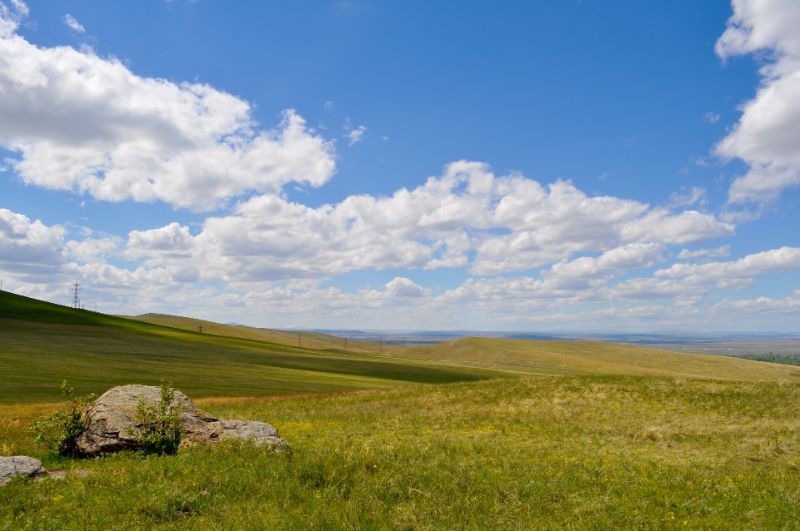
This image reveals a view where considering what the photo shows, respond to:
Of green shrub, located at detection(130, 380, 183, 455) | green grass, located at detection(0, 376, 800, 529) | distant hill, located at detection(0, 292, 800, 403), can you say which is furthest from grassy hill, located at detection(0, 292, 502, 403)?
green shrub, located at detection(130, 380, 183, 455)

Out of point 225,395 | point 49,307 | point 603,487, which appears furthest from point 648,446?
point 49,307

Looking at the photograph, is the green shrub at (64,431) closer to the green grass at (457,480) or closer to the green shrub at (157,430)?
the green grass at (457,480)

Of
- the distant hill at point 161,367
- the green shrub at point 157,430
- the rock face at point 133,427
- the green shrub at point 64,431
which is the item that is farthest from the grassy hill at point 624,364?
the green shrub at point 64,431

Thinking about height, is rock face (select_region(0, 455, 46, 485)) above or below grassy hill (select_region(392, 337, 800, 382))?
above

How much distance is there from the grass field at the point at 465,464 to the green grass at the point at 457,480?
0.22 feet

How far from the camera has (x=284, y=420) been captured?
3209 centimetres

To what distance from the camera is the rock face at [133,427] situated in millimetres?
18656

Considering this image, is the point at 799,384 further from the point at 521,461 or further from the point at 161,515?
the point at 161,515

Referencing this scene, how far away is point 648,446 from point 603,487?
11175 millimetres

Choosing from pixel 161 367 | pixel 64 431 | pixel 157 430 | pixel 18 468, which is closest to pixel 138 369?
pixel 161 367

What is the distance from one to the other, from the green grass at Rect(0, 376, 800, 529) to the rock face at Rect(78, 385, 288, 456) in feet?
3.35

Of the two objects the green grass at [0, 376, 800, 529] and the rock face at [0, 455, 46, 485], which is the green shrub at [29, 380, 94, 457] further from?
the rock face at [0, 455, 46, 485]

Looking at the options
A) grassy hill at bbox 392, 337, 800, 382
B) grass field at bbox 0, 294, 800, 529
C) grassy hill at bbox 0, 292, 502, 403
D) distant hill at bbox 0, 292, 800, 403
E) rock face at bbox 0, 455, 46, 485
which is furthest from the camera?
grassy hill at bbox 392, 337, 800, 382

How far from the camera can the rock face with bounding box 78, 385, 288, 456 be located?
61.2 feet
